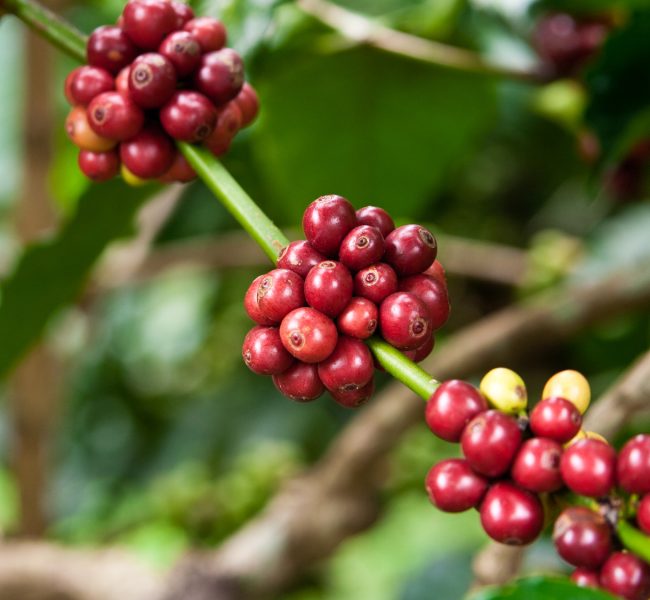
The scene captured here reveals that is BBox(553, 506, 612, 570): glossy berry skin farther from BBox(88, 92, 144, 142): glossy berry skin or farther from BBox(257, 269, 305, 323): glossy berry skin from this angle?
BBox(88, 92, 144, 142): glossy berry skin

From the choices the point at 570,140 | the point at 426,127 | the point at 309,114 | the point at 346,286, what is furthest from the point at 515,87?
the point at 346,286

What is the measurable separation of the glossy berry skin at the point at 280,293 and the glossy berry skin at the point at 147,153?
5.2 inches

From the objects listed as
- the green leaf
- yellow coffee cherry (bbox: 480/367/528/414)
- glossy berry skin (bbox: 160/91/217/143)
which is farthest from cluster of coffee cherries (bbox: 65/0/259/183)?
the green leaf

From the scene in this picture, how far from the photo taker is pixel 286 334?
342 mm

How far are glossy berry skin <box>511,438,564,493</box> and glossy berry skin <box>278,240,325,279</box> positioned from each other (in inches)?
4.6

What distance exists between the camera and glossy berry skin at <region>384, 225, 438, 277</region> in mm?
364

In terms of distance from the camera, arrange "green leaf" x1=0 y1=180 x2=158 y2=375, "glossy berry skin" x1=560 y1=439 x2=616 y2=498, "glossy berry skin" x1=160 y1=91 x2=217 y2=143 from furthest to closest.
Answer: "green leaf" x1=0 y1=180 x2=158 y2=375
"glossy berry skin" x1=160 y1=91 x2=217 y2=143
"glossy berry skin" x1=560 y1=439 x2=616 y2=498

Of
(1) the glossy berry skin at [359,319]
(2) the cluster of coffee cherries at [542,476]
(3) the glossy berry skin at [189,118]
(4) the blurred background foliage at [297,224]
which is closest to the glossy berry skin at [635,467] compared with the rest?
(2) the cluster of coffee cherries at [542,476]

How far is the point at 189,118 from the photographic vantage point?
0.42 metres

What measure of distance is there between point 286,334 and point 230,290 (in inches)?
62.0

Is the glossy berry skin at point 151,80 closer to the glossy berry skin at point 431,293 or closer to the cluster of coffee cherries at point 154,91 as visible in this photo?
the cluster of coffee cherries at point 154,91

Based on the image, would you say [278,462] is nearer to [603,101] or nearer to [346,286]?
[603,101]

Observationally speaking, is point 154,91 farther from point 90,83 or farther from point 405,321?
point 405,321

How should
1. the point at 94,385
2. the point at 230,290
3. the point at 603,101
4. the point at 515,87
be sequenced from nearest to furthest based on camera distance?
1. the point at 603,101
2. the point at 515,87
3. the point at 230,290
4. the point at 94,385
